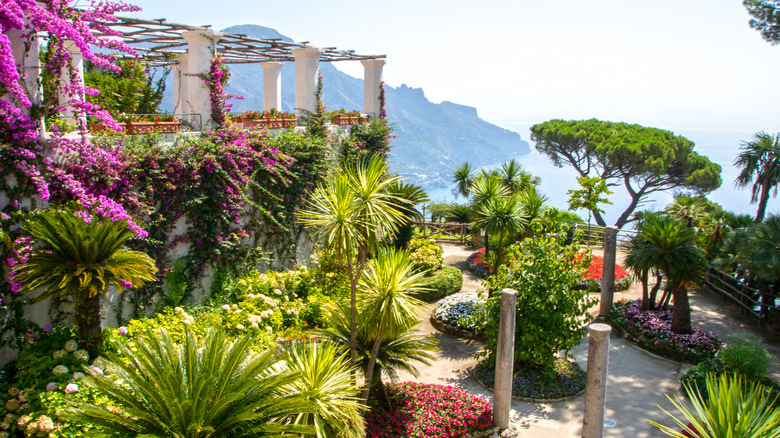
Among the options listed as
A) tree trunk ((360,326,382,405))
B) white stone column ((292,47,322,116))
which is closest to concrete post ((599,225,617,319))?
tree trunk ((360,326,382,405))

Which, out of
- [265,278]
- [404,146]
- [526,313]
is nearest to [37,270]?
[265,278]

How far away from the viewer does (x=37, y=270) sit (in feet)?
21.6

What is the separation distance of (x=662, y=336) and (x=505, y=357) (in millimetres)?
5122

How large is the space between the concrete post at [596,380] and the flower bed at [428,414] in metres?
1.58

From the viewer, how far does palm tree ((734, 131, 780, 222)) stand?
50.1 ft

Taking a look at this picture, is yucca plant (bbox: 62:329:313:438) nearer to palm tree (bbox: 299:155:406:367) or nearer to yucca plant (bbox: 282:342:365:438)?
yucca plant (bbox: 282:342:365:438)

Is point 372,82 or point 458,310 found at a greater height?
point 372,82

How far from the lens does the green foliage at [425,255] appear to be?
14.8 metres

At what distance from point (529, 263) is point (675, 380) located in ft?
11.6

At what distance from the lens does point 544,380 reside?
936 centimetres

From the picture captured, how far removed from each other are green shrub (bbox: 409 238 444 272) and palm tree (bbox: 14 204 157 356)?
862 centimetres

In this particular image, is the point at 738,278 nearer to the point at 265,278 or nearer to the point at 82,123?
the point at 265,278

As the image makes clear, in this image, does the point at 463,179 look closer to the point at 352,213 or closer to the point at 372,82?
the point at 372,82

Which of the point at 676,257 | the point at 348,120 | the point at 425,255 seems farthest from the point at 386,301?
the point at 348,120
